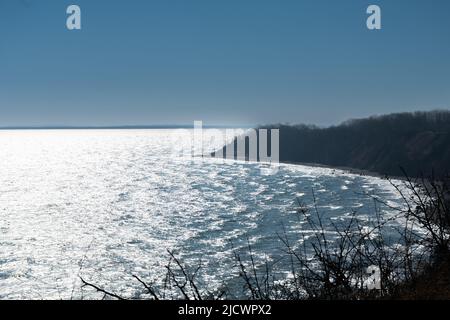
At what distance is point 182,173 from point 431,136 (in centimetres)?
5735

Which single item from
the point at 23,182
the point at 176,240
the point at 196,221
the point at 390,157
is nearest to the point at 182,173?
the point at 23,182

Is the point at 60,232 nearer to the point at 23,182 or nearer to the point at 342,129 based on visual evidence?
the point at 23,182

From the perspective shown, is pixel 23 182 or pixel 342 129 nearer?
pixel 23 182

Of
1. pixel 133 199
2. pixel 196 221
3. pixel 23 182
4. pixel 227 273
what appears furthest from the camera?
pixel 23 182

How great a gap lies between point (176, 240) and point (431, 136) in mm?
76065

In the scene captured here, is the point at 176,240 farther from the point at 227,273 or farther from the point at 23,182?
the point at 23,182

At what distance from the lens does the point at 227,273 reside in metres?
24.8

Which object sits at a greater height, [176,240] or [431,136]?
[431,136]
